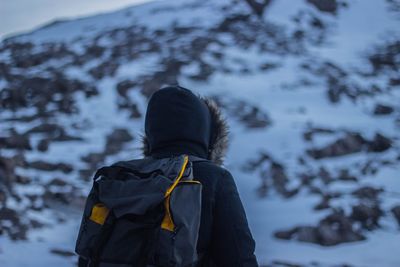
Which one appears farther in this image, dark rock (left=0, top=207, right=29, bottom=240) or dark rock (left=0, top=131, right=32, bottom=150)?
dark rock (left=0, top=131, right=32, bottom=150)

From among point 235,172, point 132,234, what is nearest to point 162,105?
point 132,234

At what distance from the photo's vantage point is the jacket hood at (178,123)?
6.84 feet

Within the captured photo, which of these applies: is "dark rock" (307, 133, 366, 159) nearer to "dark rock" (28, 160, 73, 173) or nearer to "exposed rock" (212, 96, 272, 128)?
"exposed rock" (212, 96, 272, 128)

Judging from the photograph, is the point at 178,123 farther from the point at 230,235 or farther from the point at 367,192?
the point at 367,192

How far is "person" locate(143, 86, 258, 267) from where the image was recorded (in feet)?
6.07

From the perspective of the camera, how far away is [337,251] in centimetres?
743

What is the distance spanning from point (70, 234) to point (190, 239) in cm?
670

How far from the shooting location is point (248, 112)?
41.0 ft

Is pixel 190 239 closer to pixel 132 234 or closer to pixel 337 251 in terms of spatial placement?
pixel 132 234

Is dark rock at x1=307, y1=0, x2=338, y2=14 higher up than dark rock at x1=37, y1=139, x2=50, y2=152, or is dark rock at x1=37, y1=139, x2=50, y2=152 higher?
dark rock at x1=37, y1=139, x2=50, y2=152

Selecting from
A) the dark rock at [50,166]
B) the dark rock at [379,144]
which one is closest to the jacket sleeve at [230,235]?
the dark rock at [50,166]

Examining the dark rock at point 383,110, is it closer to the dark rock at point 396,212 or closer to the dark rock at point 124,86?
the dark rock at point 396,212

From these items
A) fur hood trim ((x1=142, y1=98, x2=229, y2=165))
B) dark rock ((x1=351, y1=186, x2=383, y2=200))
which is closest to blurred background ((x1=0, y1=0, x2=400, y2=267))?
dark rock ((x1=351, y1=186, x2=383, y2=200))

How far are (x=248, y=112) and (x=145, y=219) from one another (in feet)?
35.4
